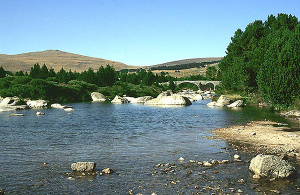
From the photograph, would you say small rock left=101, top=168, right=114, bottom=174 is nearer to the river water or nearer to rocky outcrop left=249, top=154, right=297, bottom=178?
the river water

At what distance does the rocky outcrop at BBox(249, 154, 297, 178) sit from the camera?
653 inches

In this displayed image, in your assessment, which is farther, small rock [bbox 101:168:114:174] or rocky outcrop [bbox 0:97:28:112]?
rocky outcrop [bbox 0:97:28:112]

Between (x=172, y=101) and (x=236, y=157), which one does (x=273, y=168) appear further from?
(x=172, y=101)

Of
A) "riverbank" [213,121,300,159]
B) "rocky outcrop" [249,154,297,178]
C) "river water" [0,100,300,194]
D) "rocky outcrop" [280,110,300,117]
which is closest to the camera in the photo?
"river water" [0,100,300,194]

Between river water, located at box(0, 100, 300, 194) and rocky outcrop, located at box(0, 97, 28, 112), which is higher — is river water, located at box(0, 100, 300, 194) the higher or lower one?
the lower one

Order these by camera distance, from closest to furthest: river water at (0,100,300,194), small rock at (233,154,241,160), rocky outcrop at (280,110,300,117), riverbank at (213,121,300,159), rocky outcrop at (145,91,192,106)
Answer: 1. river water at (0,100,300,194)
2. small rock at (233,154,241,160)
3. riverbank at (213,121,300,159)
4. rocky outcrop at (280,110,300,117)
5. rocky outcrop at (145,91,192,106)

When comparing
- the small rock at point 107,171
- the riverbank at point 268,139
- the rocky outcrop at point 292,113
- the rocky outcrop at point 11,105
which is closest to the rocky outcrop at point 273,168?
the riverbank at point 268,139

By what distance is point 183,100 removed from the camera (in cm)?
8406

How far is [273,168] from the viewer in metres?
16.7

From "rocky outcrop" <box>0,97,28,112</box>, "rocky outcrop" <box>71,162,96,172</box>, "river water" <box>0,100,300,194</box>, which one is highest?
"rocky outcrop" <box>0,97,28,112</box>

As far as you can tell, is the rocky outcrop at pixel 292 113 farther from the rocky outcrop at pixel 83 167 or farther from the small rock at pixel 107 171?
the rocky outcrop at pixel 83 167

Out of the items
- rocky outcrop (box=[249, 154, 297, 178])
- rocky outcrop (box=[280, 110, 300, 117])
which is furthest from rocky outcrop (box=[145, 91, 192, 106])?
rocky outcrop (box=[249, 154, 297, 178])

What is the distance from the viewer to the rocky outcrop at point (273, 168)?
16.6 meters

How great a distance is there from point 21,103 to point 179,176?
57.2m
